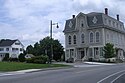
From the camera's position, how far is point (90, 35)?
6900 cm

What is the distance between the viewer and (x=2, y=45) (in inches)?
4496

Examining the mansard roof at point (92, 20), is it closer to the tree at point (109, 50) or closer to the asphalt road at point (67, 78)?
the tree at point (109, 50)

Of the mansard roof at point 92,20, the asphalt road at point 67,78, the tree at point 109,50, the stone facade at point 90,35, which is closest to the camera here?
the asphalt road at point 67,78

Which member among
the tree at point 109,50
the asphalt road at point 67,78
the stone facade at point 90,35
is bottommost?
the asphalt road at point 67,78

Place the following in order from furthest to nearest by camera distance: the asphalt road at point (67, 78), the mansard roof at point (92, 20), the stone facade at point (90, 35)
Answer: the mansard roof at point (92, 20) < the stone facade at point (90, 35) < the asphalt road at point (67, 78)

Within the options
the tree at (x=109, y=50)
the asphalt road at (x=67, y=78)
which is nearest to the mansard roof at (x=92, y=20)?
the tree at (x=109, y=50)

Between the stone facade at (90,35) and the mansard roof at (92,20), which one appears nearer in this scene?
the stone facade at (90,35)

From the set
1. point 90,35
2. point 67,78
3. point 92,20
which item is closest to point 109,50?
point 90,35

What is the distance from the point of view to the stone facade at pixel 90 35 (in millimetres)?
66688

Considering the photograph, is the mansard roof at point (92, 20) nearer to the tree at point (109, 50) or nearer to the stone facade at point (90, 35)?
the stone facade at point (90, 35)

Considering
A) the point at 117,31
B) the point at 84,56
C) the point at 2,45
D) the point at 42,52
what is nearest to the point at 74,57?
the point at 84,56

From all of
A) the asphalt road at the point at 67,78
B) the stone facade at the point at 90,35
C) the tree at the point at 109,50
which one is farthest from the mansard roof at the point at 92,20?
the asphalt road at the point at 67,78

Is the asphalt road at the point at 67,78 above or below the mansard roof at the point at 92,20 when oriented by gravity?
below

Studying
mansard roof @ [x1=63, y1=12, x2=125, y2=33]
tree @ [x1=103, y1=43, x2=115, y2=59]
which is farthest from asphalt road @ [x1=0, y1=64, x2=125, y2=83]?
mansard roof @ [x1=63, y1=12, x2=125, y2=33]
